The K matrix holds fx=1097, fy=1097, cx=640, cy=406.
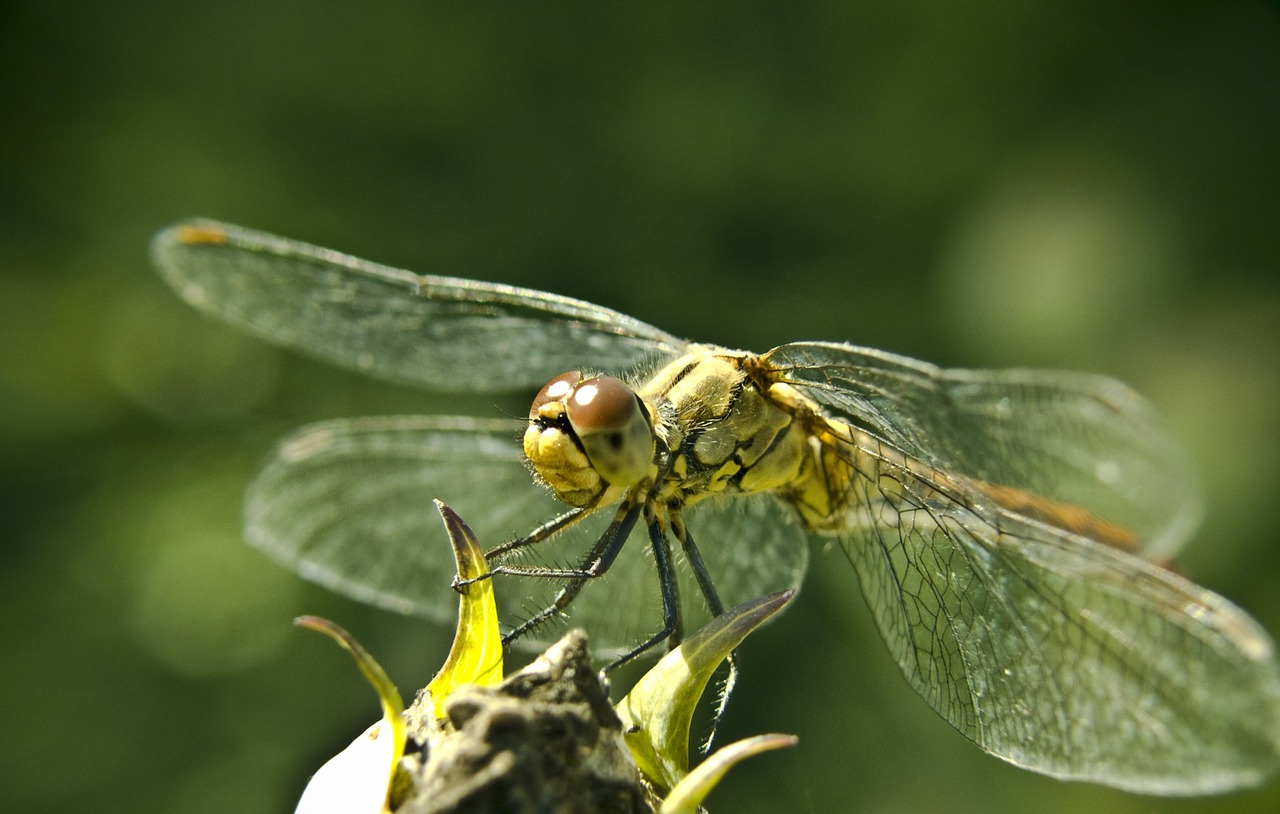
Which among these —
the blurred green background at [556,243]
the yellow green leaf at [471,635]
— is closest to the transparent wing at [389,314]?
the blurred green background at [556,243]

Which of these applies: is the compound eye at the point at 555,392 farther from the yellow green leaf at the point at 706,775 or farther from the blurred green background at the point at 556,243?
the blurred green background at the point at 556,243

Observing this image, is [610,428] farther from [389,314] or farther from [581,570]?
[389,314]

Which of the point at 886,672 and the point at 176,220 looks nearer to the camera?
the point at 886,672

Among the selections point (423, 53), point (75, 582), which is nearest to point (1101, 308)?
point (423, 53)

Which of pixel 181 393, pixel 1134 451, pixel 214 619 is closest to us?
pixel 1134 451

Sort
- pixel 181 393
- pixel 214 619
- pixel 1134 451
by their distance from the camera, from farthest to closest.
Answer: pixel 181 393 < pixel 214 619 < pixel 1134 451

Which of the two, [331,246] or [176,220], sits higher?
[176,220]

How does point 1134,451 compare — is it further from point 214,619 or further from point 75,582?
point 75,582
